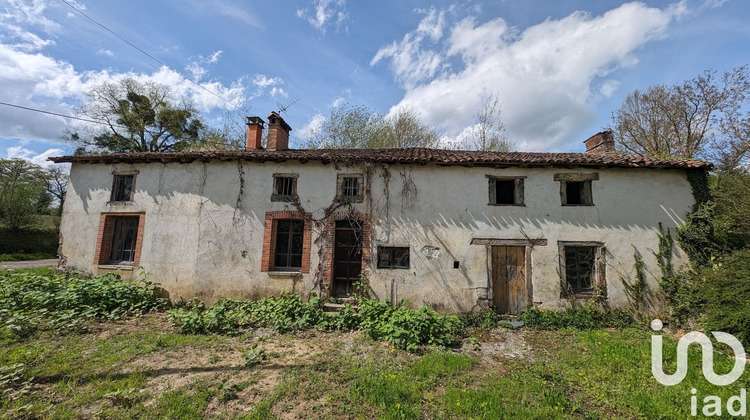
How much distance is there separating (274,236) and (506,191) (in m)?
7.96

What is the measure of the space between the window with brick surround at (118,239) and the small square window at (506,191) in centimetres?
1200

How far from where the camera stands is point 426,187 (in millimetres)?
9016

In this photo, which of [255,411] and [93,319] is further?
[93,319]

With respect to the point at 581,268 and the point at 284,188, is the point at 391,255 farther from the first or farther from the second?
the point at 581,268

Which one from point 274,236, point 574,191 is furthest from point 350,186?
point 574,191

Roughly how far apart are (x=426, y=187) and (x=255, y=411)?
704cm

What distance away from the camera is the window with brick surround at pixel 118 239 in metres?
9.90

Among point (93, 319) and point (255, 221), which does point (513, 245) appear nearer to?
point (255, 221)

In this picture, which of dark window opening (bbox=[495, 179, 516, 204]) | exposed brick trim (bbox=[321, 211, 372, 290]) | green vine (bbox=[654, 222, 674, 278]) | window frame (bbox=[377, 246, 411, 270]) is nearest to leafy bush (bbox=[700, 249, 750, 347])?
green vine (bbox=[654, 222, 674, 278])

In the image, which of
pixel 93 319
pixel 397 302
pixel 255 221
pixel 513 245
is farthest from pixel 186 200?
pixel 513 245

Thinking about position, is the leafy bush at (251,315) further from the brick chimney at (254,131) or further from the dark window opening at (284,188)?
the brick chimney at (254,131)

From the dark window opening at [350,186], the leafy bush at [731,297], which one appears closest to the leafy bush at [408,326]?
the dark window opening at [350,186]

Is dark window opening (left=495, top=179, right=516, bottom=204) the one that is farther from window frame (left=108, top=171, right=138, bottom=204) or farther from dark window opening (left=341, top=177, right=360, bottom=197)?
window frame (left=108, top=171, right=138, bottom=204)


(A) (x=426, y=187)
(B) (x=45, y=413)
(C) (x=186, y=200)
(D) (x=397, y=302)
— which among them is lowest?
(B) (x=45, y=413)
